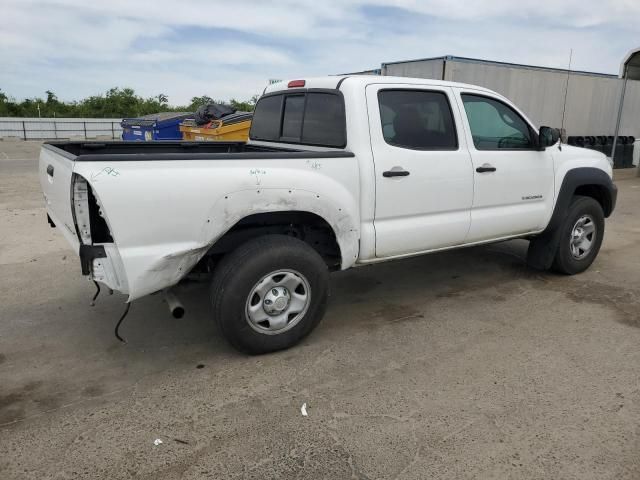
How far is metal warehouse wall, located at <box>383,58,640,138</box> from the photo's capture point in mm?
11422

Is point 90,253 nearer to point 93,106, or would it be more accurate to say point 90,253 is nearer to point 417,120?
point 417,120

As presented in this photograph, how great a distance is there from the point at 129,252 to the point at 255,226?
3.13 feet

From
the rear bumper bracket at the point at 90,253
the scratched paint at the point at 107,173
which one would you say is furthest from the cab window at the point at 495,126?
the rear bumper bracket at the point at 90,253

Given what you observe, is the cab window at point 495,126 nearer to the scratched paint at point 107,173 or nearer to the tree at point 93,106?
the scratched paint at point 107,173

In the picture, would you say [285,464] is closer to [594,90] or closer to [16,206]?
[16,206]

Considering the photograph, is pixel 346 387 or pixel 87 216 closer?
pixel 87 216

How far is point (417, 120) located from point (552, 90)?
36.0 feet

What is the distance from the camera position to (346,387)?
10.9 feet

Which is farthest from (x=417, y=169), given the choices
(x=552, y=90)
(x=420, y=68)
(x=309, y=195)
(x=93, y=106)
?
(x=93, y=106)

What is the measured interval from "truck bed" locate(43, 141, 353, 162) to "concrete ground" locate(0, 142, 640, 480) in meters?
1.35

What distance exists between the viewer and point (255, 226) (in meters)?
3.74

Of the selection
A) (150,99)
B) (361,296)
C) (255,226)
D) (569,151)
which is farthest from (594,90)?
(150,99)

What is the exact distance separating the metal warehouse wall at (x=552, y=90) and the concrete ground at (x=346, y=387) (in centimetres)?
737

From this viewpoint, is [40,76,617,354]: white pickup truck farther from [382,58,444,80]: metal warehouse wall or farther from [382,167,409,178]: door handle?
[382,58,444,80]: metal warehouse wall
